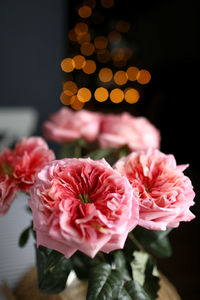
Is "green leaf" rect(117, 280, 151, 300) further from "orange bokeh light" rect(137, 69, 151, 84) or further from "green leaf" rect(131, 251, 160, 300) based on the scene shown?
"orange bokeh light" rect(137, 69, 151, 84)

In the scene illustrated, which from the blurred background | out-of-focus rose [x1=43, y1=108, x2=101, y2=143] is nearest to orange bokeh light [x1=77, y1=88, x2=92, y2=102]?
the blurred background

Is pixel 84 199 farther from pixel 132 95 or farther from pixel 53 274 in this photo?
pixel 132 95

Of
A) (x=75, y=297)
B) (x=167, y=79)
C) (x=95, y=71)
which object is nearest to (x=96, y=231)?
(x=75, y=297)

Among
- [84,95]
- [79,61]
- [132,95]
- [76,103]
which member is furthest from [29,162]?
[79,61]

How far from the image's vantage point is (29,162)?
16.0 inches

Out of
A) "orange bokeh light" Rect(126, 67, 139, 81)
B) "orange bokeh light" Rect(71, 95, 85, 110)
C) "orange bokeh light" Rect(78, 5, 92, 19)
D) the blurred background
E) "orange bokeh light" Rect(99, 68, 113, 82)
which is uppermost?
"orange bokeh light" Rect(78, 5, 92, 19)

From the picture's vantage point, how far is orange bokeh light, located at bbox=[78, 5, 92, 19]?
4.89m

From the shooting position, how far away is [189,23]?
12.8 ft

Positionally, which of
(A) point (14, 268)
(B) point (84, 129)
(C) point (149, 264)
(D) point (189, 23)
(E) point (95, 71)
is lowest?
(E) point (95, 71)

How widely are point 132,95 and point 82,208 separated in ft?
15.6

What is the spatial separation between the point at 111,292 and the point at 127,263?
0.06 metres

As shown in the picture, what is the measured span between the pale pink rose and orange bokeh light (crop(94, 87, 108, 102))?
191 inches

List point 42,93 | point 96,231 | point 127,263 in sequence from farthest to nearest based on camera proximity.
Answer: point 42,93 < point 127,263 < point 96,231

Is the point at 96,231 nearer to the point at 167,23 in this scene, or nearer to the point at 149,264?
the point at 149,264
